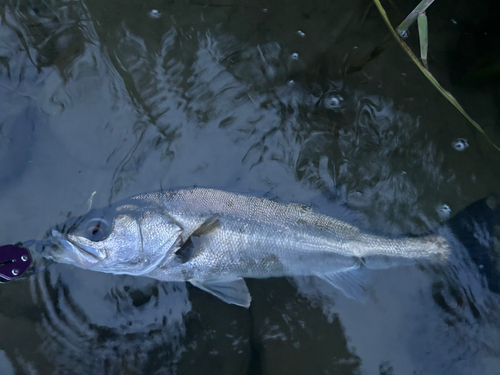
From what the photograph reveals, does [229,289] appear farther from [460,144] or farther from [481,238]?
[460,144]

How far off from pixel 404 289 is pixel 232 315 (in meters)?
1.51

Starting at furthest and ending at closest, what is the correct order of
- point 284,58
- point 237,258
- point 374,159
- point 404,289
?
1. point 284,58
2. point 374,159
3. point 404,289
4. point 237,258

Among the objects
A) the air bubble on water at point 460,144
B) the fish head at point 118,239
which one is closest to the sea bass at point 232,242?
the fish head at point 118,239

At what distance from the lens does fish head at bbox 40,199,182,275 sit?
228 centimetres

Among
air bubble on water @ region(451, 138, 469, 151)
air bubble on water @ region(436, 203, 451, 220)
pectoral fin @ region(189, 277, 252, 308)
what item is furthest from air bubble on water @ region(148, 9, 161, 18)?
air bubble on water @ region(436, 203, 451, 220)

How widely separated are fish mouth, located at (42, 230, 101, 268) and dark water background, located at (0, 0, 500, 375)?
313 millimetres

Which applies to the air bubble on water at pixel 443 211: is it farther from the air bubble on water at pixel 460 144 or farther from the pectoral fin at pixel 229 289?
the pectoral fin at pixel 229 289

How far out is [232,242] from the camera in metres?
2.43

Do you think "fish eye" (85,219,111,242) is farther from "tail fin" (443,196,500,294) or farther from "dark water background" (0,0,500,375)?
"tail fin" (443,196,500,294)

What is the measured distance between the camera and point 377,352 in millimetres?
2533

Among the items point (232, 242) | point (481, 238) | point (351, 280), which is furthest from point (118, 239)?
point (481, 238)

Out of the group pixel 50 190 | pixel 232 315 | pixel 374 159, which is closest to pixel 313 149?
pixel 374 159

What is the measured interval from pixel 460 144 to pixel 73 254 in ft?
11.6

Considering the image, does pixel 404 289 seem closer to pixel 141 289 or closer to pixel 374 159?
pixel 374 159
